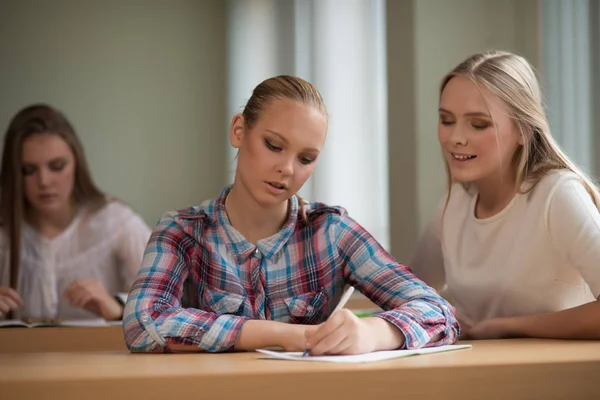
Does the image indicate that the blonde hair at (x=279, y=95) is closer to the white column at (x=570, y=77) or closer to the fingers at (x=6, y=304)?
the fingers at (x=6, y=304)

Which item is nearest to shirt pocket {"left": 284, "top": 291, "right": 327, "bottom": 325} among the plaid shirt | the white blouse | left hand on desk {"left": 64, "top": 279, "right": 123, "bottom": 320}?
the plaid shirt

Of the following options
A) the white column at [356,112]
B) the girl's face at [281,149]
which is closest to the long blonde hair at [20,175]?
the white column at [356,112]

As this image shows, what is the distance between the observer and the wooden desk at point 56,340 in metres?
1.56

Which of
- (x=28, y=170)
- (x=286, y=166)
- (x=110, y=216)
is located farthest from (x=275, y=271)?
(x=28, y=170)

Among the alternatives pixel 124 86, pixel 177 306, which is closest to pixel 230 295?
pixel 177 306

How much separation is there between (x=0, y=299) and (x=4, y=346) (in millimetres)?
474

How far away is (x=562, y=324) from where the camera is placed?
1.30 meters

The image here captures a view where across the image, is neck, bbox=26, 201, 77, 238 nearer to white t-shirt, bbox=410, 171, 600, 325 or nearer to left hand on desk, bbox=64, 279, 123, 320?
left hand on desk, bbox=64, 279, 123, 320

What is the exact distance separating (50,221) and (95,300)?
0.49 meters

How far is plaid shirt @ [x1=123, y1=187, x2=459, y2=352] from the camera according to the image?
4.01 ft

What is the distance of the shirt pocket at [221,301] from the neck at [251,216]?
0.10 meters

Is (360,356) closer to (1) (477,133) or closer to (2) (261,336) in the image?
(2) (261,336)

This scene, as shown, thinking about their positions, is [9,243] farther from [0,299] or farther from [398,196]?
[398,196]

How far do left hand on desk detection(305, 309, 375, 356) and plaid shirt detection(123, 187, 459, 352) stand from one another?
0.17 m
